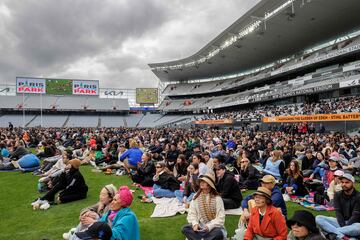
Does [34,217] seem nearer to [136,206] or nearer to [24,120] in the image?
[136,206]

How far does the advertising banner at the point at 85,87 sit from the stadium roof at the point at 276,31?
18.9 m

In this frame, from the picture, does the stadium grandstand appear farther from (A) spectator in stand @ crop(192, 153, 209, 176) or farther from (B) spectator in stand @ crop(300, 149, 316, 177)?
(A) spectator in stand @ crop(192, 153, 209, 176)

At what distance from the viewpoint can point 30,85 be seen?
4812cm

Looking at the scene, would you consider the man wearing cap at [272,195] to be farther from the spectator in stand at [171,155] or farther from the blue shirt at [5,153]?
the blue shirt at [5,153]

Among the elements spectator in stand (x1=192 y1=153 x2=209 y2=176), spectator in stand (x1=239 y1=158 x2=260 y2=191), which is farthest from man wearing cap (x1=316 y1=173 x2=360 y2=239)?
spectator in stand (x1=239 y1=158 x2=260 y2=191)

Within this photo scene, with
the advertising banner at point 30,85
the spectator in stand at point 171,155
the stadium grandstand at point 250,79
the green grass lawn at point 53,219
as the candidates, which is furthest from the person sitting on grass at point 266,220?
the advertising banner at point 30,85

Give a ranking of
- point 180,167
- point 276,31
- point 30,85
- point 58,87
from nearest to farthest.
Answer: point 180,167 → point 276,31 → point 30,85 → point 58,87

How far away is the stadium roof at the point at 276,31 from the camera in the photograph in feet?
77.7

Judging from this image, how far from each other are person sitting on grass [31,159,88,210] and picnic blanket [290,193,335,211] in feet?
17.5

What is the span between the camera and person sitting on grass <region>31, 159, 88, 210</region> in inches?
240

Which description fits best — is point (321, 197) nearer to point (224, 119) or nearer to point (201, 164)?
point (201, 164)

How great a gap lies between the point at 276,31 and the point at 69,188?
95.3 ft

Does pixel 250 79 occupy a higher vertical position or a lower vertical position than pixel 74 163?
higher

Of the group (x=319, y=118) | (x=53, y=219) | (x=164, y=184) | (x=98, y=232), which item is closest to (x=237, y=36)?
(x=319, y=118)
